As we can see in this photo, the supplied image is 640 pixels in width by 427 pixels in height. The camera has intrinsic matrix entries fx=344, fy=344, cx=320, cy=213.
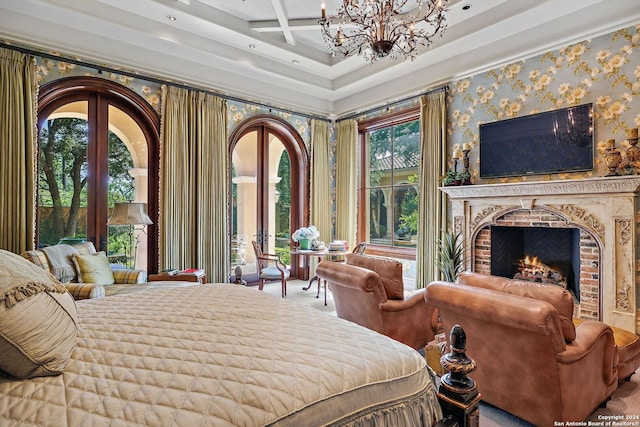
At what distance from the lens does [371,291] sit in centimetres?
277

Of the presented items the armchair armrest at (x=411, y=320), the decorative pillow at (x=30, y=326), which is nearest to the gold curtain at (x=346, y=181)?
the armchair armrest at (x=411, y=320)

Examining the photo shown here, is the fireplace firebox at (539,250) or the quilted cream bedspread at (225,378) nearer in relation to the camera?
the quilted cream bedspread at (225,378)

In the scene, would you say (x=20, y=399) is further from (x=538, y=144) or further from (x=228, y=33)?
(x=538, y=144)

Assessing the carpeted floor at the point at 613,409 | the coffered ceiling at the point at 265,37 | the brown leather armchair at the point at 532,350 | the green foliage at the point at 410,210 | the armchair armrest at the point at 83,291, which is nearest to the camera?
the brown leather armchair at the point at 532,350

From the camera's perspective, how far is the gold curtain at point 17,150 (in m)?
3.42

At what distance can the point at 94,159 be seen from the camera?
13.6 feet

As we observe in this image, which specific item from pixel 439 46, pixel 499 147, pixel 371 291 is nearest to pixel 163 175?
pixel 371 291

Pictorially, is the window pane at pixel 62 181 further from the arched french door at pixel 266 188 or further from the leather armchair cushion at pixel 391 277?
the leather armchair cushion at pixel 391 277

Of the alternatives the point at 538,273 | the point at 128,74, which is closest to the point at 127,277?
the point at 128,74

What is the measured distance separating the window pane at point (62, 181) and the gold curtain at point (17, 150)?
0.25 meters

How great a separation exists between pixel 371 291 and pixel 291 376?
1.87 meters

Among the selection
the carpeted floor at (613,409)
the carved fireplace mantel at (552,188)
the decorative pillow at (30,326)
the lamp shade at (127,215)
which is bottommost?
the carpeted floor at (613,409)

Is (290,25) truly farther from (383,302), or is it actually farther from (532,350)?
(532,350)

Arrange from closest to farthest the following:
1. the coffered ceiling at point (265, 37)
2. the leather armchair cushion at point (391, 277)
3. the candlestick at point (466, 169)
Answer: the leather armchair cushion at point (391, 277) < the coffered ceiling at point (265, 37) < the candlestick at point (466, 169)
